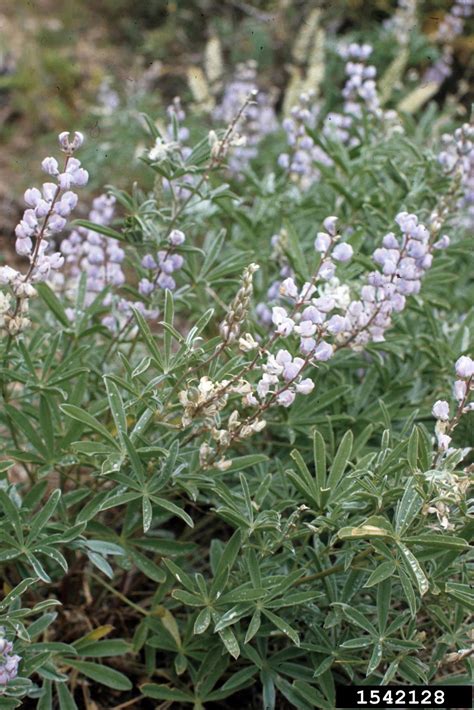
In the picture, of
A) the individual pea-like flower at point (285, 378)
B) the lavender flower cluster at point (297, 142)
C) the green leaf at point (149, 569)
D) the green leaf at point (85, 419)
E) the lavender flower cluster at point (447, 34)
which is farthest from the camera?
the lavender flower cluster at point (447, 34)

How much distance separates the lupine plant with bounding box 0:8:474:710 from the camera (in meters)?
1.77

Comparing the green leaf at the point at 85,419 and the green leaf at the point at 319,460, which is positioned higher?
the green leaf at the point at 85,419

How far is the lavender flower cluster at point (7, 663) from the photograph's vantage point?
167 centimetres

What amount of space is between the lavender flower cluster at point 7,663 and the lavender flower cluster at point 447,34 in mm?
4086

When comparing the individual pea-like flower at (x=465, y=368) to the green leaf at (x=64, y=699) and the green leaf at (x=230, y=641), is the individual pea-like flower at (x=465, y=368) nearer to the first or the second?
the green leaf at (x=230, y=641)

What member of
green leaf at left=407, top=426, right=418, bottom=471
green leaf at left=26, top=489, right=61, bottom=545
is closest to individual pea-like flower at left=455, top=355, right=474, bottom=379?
green leaf at left=407, top=426, right=418, bottom=471

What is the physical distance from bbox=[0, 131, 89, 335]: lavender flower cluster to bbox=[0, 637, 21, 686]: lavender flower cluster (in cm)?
69

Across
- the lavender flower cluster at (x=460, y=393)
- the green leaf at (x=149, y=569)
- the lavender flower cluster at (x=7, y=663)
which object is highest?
the lavender flower cluster at (x=460, y=393)

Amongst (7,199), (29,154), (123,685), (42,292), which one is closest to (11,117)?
(29,154)

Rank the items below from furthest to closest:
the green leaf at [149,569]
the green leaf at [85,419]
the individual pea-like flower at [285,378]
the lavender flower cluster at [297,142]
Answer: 1. the lavender flower cluster at [297,142]
2. the green leaf at [149,569]
3. the green leaf at [85,419]
4. the individual pea-like flower at [285,378]

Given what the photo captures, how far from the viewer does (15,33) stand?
5684mm

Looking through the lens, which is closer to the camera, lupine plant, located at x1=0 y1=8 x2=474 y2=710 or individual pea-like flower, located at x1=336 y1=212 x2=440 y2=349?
lupine plant, located at x1=0 y1=8 x2=474 y2=710

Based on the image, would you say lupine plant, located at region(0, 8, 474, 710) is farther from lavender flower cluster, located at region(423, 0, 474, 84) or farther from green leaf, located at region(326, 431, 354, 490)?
lavender flower cluster, located at region(423, 0, 474, 84)

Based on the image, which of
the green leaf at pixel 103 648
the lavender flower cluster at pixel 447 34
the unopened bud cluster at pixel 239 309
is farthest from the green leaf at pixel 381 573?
the lavender flower cluster at pixel 447 34
